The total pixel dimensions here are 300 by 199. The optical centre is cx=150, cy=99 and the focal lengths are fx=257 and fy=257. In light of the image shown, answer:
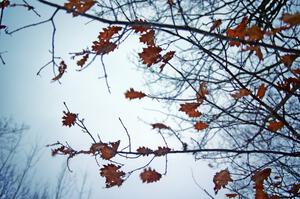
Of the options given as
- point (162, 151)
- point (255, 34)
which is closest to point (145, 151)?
point (162, 151)

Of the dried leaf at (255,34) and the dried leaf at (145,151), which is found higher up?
the dried leaf at (255,34)

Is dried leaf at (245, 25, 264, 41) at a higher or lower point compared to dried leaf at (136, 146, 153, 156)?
higher

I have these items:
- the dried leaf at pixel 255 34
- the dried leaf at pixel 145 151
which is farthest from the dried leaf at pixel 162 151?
the dried leaf at pixel 255 34

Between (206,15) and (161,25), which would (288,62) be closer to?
(161,25)

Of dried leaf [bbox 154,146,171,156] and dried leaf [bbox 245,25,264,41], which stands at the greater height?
dried leaf [bbox 245,25,264,41]

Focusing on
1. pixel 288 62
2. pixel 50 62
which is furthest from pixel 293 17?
pixel 50 62

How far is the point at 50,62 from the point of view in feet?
5.79

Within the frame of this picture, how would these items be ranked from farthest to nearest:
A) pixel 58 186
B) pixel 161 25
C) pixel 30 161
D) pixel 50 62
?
pixel 58 186
pixel 30 161
pixel 50 62
pixel 161 25

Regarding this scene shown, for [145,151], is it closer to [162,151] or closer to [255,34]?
[162,151]

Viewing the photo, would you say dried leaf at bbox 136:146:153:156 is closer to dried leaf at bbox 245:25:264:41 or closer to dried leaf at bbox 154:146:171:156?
dried leaf at bbox 154:146:171:156

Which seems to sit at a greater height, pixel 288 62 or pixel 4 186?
pixel 4 186

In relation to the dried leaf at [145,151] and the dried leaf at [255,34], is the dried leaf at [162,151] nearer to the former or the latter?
the dried leaf at [145,151]

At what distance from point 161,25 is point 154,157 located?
1.20 meters

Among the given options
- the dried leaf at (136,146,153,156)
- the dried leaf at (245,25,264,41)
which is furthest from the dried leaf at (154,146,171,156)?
the dried leaf at (245,25,264,41)
